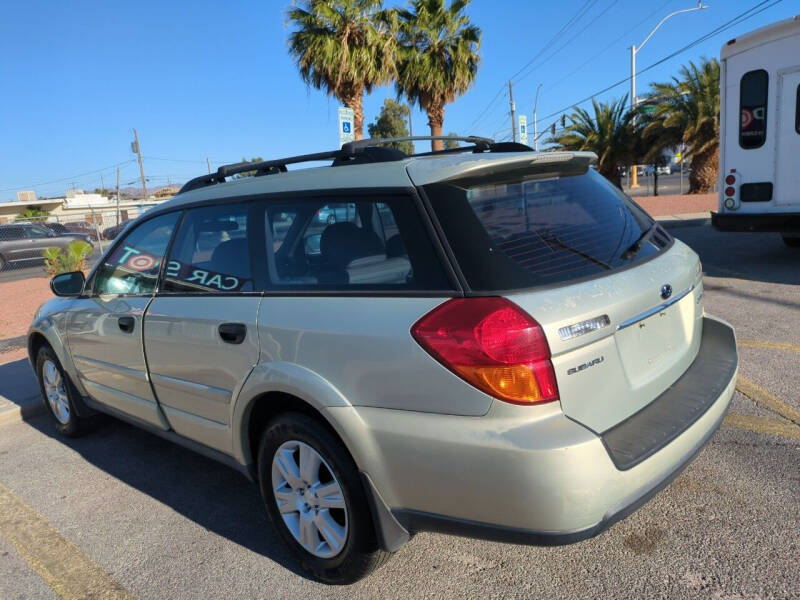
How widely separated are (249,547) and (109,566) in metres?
0.67

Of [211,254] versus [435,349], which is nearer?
[435,349]

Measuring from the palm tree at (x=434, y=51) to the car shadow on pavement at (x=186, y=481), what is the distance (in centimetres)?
1530

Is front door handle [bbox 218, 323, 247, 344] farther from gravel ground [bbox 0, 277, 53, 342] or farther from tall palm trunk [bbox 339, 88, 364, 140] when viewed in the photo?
tall palm trunk [bbox 339, 88, 364, 140]

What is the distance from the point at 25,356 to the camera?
7.12 metres

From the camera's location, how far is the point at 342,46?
1566 cm

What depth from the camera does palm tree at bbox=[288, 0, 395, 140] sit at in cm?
1555

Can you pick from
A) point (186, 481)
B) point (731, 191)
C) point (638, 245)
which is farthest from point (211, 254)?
point (731, 191)

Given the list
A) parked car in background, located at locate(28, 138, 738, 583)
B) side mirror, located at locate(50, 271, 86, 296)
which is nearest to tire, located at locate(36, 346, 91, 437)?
side mirror, located at locate(50, 271, 86, 296)

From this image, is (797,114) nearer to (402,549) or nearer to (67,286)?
(402,549)

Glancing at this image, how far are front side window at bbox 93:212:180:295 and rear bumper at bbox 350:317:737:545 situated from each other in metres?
1.87

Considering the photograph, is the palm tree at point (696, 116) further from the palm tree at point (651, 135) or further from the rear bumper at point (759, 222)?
the rear bumper at point (759, 222)

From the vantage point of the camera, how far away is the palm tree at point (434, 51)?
18.5 m

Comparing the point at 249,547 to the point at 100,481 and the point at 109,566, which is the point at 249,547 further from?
the point at 100,481

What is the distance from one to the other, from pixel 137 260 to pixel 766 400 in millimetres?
4145
